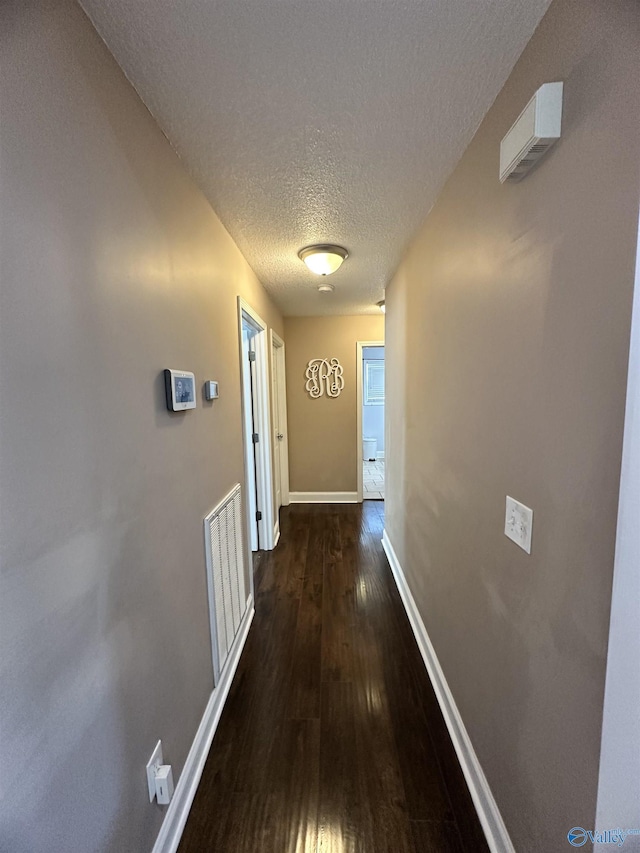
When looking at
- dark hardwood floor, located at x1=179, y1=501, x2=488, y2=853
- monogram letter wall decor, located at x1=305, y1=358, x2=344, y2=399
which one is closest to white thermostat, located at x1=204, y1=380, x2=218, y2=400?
dark hardwood floor, located at x1=179, y1=501, x2=488, y2=853

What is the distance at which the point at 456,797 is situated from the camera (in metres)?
1.22

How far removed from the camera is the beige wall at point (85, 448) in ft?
1.94

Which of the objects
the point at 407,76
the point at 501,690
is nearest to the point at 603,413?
the point at 501,690

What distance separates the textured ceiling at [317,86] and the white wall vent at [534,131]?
0.22m

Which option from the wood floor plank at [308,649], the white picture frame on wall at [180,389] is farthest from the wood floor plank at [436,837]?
the white picture frame on wall at [180,389]

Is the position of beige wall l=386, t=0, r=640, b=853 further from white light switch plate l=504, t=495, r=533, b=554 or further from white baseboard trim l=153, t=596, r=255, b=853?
white baseboard trim l=153, t=596, r=255, b=853

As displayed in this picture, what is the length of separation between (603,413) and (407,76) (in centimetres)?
105

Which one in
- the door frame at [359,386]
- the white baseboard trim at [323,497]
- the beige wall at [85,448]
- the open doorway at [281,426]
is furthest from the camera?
the white baseboard trim at [323,497]

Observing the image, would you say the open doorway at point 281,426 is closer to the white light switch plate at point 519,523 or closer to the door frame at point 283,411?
the door frame at point 283,411

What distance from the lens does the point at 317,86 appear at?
990mm

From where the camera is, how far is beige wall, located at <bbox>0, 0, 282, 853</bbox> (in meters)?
0.59

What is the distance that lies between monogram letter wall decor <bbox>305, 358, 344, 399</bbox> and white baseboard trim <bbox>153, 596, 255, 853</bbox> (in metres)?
3.03

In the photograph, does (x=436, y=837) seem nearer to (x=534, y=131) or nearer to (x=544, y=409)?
(x=544, y=409)

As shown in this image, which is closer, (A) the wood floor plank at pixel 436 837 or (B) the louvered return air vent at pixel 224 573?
(A) the wood floor plank at pixel 436 837
